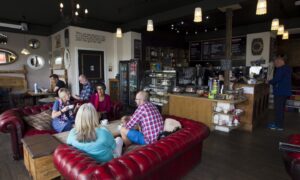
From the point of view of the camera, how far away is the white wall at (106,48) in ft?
22.0

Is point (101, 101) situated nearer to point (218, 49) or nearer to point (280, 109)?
point (280, 109)

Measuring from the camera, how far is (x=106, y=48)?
7609 millimetres

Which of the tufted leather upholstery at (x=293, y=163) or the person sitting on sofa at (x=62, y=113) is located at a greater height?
the person sitting on sofa at (x=62, y=113)

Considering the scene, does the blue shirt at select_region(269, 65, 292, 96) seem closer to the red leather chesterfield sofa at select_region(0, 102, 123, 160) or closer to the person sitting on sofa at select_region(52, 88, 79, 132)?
the person sitting on sofa at select_region(52, 88, 79, 132)

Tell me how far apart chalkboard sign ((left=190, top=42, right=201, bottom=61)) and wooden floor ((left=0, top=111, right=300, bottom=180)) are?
5303 mm

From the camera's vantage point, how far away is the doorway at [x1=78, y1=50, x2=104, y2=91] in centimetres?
→ 692

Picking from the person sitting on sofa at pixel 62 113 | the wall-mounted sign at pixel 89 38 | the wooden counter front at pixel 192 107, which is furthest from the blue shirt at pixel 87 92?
the wall-mounted sign at pixel 89 38

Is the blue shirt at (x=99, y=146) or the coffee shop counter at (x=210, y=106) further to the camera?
the coffee shop counter at (x=210, y=106)

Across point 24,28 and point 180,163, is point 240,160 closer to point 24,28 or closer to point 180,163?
point 180,163

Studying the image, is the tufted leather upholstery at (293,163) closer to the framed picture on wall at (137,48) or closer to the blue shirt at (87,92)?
the blue shirt at (87,92)

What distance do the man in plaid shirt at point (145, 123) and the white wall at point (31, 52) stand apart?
7088mm

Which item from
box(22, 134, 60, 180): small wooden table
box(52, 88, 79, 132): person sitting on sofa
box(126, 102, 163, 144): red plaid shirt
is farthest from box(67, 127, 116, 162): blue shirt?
box(52, 88, 79, 132): person sitting on sofa

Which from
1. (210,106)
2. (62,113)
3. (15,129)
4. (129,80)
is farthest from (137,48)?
(15,129)

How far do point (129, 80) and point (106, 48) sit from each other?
1580 millimetres
